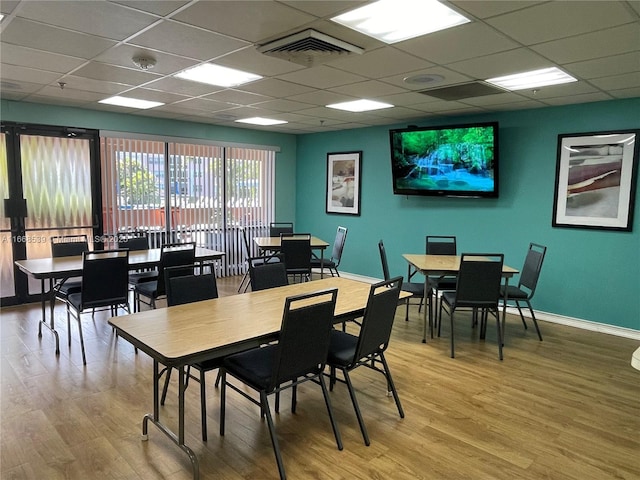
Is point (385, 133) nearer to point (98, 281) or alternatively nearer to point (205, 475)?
point (98, 281)

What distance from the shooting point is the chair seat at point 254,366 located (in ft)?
7.64

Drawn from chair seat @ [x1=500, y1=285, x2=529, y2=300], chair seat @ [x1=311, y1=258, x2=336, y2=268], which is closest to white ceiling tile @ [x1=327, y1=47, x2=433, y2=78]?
chair seat @ [x1=500, y1=285, x2=529, y2=300]

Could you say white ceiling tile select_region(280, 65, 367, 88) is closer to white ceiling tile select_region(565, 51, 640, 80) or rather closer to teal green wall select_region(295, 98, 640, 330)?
white ceiling tile select_region(565, 51, 640, 80)

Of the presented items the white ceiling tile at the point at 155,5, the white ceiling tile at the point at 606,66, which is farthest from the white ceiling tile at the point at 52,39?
the white ceiling tile at the point at 606,66

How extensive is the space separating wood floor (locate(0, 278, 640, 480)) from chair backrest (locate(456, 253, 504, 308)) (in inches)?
20.1

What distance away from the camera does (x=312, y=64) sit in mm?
3365

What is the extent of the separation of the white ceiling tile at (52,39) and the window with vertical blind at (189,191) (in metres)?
2.98

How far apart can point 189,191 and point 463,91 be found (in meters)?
4.42

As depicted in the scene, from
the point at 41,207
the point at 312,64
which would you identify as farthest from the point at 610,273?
the point at 41,207

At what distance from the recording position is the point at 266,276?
3.57 metres

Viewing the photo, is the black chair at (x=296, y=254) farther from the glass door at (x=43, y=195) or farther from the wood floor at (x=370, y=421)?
the glass door at (x=43, y=195)

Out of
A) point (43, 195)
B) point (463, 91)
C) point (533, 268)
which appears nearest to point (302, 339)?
point (533, 268)

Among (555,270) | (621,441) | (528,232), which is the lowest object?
(621,441)

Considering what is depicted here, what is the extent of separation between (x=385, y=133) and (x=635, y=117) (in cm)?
320
